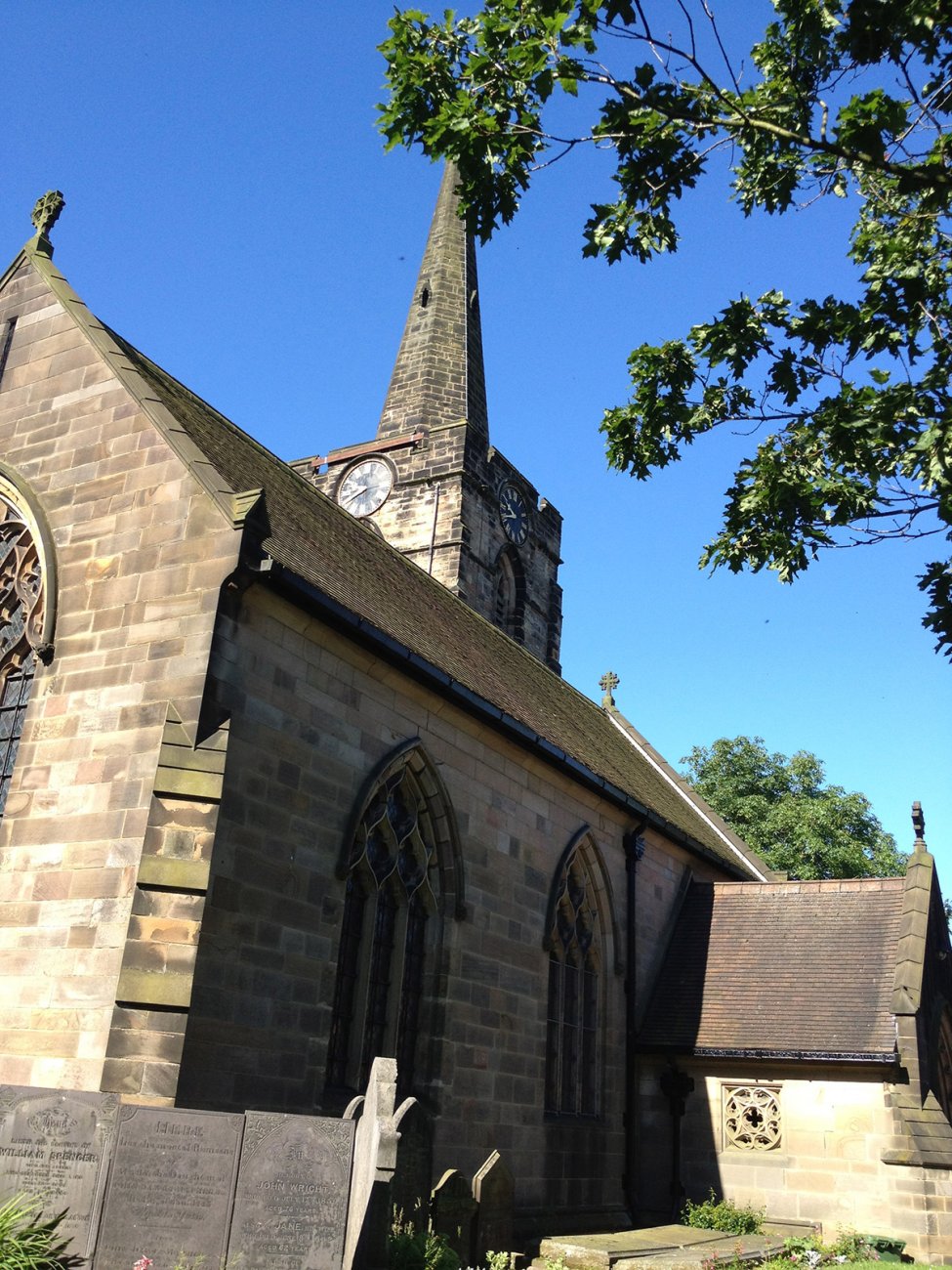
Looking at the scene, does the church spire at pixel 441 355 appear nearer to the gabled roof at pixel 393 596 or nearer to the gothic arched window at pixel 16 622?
the gabled roof at pixel 393 596

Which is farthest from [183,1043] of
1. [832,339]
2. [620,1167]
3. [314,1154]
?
[620,1167]

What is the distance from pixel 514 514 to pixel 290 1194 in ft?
82.4

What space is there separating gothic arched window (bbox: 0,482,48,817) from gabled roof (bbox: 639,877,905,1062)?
1021 cm

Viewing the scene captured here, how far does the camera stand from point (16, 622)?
11.6 m

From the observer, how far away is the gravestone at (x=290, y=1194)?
7.58 m

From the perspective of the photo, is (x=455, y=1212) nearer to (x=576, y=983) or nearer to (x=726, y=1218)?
(x=576, y=983)

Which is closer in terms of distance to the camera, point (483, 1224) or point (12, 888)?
point (12, 888)

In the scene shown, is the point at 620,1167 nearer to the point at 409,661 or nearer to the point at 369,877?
the point at 369,877

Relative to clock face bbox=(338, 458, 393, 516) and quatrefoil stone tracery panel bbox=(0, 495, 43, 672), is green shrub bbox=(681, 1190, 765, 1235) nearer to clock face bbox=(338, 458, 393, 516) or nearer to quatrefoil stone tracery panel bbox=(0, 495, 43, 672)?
quatrefoil stone tracery panel bbox=(0, 495, 43, 672)

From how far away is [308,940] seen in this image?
34.4ft

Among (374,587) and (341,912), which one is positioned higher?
(374,587)

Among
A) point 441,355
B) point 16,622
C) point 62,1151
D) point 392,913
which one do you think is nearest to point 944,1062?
point 392,913

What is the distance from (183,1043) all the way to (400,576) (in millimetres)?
9482

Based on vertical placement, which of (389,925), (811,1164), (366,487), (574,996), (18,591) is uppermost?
(366,487)
